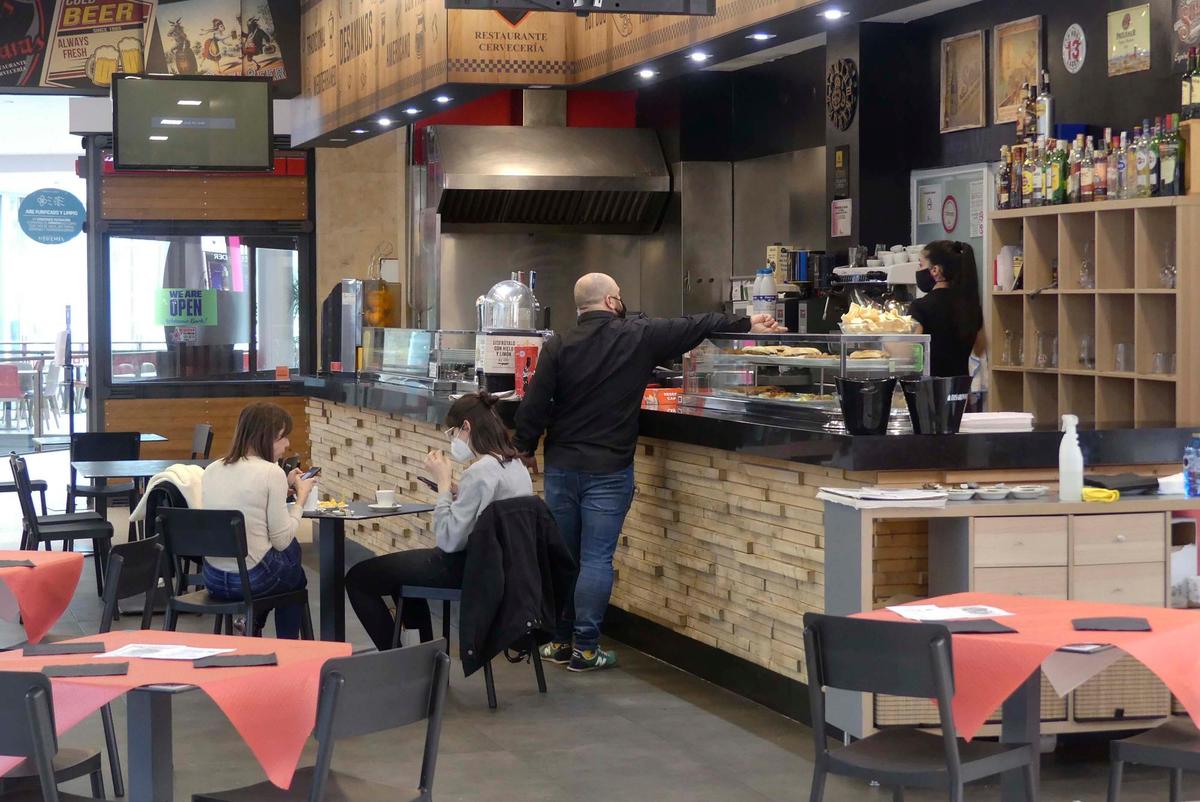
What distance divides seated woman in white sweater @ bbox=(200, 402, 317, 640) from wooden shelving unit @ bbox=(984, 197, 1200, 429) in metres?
3.02

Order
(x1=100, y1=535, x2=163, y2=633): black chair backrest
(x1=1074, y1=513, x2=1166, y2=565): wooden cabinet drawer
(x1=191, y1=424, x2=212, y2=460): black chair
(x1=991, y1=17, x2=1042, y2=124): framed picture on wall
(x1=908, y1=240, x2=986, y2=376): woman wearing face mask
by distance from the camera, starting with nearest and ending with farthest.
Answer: (x1=100, y1=535, x2=163, y2=633): black chair backrest < (x1=1074, y1=513, x2=1166, y2=565): wooden cabinet drawer < (x1=908, y1=240, x2=986, y2=376): woman wearing face mask < (x1=991, y1=17, x2=1042, y2=124): framed picture on wall < (x1=191, y1=424, x2=212, y2=460): black chair

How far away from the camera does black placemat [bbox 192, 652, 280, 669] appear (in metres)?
3.19

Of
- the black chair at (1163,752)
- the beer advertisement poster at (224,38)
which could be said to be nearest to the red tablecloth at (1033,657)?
the black chair at (1163,752)

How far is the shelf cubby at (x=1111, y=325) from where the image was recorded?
6660 millimetres

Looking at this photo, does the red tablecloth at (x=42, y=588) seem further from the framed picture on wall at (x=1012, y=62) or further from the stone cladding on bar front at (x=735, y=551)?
the framed picture on wall at (x=1012, y=62)

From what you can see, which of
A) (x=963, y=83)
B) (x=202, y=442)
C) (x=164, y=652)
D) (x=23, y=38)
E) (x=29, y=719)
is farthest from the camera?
(x=23, y=38)

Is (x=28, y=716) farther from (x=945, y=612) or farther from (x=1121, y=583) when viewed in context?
(x=1121, y=583)

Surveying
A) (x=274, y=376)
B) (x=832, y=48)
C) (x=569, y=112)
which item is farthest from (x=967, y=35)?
(x=274, y=376)

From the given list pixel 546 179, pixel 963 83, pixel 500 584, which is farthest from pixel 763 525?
pixel 546 179

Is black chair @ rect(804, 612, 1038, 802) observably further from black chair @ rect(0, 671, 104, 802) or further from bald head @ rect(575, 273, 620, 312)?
bald head @ rect(575, 273, 620, 312)

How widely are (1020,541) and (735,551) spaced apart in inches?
51.4

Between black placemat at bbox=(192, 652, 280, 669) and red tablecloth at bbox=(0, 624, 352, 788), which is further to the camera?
black placemat at bbox=(192, 652, 280, 669)

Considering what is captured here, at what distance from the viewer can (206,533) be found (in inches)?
218

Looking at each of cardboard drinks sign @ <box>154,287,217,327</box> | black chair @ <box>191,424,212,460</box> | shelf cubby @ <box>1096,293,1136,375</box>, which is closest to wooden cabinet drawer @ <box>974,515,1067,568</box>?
shelf cubby @ <box>1096,293,1136,375</box>
